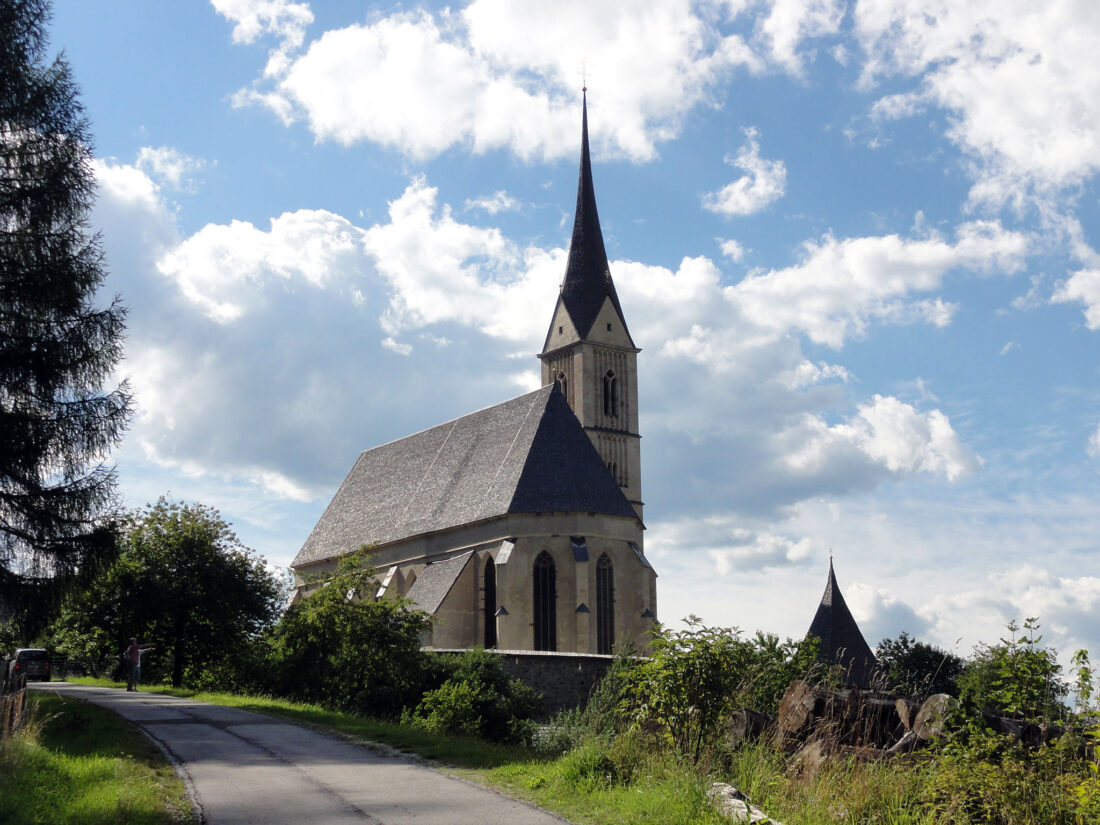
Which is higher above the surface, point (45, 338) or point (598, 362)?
point (598, 362)

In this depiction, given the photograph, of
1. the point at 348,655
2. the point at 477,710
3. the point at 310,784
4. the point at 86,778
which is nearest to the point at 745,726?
the point at 310,784

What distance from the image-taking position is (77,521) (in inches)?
837

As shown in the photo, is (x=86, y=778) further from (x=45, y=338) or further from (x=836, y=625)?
(x=836, y=625)

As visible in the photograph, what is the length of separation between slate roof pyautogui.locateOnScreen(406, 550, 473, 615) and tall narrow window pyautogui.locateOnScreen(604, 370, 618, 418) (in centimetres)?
1957

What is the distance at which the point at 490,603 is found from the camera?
Answer: 42031 millimetres

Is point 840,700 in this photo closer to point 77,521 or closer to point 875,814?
point 875,814

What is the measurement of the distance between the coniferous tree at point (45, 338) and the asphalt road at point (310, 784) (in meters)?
5.68

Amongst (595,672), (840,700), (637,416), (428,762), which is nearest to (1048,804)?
(840,700)

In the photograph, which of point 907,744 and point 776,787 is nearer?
point 776,787

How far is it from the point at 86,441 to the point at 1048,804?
58.5 ft

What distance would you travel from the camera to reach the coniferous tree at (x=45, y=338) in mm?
20188

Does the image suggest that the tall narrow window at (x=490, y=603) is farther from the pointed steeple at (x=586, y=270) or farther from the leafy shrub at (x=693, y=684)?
the leafy shrub at (x=693, y=684)

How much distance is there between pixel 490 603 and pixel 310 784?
31.0 metres

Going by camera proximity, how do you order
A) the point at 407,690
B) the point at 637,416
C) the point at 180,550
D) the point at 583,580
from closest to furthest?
the point at 407,690, the point at 180,550, the point at 583,580, the point at 637,416
